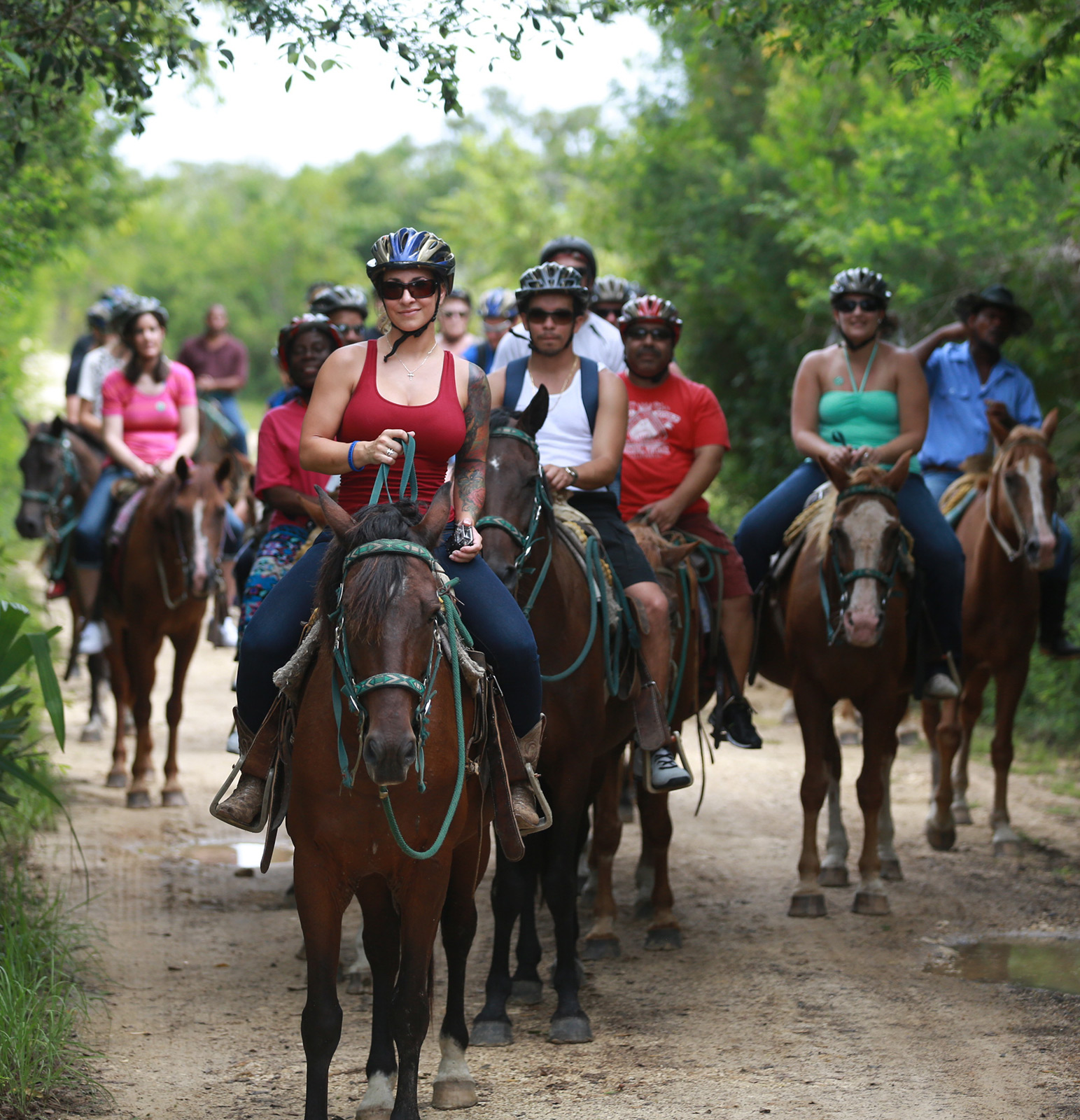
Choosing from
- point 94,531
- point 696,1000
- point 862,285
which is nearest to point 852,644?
point 862,285

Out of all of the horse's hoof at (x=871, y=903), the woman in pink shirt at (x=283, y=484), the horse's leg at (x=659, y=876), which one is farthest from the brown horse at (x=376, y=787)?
the horse's hoof at (x=871, y=903)

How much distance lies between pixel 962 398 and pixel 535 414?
229 inches

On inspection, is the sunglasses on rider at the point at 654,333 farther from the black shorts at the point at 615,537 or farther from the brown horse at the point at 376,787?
the brown horse at the point at 376,787

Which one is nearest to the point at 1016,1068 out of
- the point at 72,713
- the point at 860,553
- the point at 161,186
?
the point at 860,553

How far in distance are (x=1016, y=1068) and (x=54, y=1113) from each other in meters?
3.59

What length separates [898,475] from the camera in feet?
24.6

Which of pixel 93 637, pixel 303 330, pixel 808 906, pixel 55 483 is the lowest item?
pixel 808 906

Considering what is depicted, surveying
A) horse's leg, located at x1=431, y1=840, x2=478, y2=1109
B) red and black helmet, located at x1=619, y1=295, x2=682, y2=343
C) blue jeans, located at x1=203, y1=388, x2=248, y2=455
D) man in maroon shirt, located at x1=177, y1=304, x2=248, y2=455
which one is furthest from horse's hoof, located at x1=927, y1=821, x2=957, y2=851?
man in maroon shirt, located at x1=177, y1=304, x2=248, y2=455

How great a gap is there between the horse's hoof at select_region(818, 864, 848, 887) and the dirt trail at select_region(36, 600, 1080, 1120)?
0.11 metres

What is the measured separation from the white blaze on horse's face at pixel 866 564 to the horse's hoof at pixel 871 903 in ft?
4.81

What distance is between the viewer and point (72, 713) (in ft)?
46.1

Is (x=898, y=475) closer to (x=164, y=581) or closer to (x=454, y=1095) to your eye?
(x=454, y=1095)

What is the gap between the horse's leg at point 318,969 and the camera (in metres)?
4.34

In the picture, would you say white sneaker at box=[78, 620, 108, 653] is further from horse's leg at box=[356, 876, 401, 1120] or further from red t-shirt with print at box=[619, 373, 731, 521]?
horse's leg at box=[356, 876, 401, 1120]
